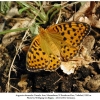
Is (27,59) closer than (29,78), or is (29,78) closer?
(27,59)

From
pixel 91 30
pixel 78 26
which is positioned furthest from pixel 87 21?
pixel 78 26

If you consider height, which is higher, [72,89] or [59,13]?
[59,13]

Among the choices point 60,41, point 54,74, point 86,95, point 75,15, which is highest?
point 75,15

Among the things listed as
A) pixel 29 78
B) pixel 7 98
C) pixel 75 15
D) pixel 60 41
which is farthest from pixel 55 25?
pixel 7 98

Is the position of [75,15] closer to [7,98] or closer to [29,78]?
[29,78]

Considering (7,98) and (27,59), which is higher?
(27,59)

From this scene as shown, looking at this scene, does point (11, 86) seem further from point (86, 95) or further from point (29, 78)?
point (86, 95)
